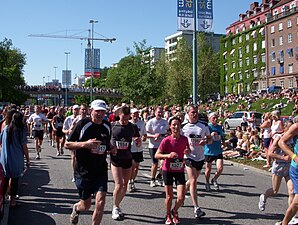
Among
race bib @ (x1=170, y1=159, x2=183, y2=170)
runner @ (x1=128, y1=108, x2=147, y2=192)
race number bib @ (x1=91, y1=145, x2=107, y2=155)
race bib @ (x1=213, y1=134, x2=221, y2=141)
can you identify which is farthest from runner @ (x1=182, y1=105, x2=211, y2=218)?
race number bib @ (x1=91, y1=145, x2=107, y2=155)

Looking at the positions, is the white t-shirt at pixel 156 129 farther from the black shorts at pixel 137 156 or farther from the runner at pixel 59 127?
the runner at pixel 59 127

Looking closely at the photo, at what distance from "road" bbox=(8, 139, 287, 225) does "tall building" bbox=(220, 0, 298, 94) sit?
198 ft

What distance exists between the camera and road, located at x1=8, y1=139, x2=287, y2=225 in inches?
277

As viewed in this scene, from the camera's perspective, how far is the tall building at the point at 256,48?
6825 centimetres

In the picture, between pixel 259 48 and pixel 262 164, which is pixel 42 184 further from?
pixel 259 48

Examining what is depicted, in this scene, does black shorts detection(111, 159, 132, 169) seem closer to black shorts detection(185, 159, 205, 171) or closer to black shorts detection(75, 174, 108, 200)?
black shorts detection(185, 159, 205, 171)

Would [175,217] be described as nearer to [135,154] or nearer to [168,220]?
[168,220]

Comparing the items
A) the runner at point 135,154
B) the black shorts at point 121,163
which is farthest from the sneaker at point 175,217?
the runner at point 135,154

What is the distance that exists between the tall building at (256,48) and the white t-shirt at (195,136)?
206ft

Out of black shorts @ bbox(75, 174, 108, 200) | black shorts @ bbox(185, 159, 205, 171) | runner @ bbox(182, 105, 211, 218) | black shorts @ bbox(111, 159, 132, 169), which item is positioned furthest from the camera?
runner @ bbox(182, 105, 211, 218)

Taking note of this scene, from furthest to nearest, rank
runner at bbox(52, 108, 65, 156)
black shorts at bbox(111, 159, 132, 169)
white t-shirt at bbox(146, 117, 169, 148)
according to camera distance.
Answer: runner at bbox(52, 108, 65, 156)
white t-shirt at bbox(146, 117, 169, 148)
black shorts at bbox(111, 159, 132, 169)

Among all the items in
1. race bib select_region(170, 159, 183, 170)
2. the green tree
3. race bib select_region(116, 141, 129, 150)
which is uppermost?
the green tree

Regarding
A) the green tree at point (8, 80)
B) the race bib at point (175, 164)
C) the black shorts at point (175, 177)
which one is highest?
the green tree at point (8, 80)

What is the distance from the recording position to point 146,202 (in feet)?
27.5
